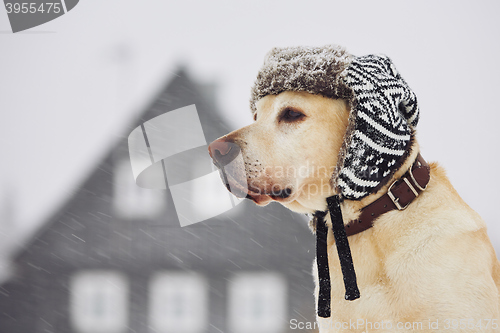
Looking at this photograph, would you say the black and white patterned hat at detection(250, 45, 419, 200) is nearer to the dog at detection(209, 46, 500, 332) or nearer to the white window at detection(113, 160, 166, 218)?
the dog at detection(209, 46, 500, 332)

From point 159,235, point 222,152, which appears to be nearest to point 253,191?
point 222,152

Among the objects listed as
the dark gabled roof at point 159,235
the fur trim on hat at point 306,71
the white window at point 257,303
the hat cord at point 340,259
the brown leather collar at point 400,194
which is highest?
the fur trim on hat at point 306,71

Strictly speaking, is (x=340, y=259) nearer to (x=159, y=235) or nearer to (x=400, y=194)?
(x=400, y=194)

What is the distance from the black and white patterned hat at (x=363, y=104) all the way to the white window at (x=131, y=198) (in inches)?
279

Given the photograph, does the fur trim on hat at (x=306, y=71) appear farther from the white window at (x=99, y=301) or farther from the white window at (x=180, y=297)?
the white window at (x=99, y=301)

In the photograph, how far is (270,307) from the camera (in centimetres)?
844

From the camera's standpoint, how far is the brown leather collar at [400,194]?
1584mm

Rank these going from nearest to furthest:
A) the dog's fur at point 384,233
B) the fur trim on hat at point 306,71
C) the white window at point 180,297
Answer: the dog's fur at point 384,233, the fur trim on hat at point 306,71, the white window at point 180,297

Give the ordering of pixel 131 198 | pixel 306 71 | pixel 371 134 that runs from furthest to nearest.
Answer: pixel 131 198
pixel 306 71
pixel 371 134

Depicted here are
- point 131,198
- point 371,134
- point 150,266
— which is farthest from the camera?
point 150,266

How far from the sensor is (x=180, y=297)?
28.1 ft

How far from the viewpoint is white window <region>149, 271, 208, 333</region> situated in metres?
8.49

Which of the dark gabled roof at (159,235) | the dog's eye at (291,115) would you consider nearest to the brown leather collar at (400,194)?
the dog's eye at (291,115)

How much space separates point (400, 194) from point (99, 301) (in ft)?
27.9
